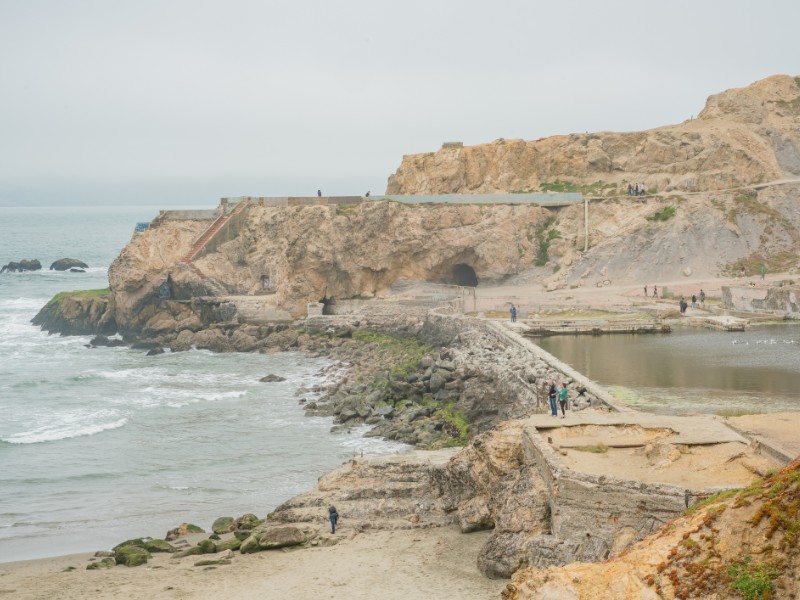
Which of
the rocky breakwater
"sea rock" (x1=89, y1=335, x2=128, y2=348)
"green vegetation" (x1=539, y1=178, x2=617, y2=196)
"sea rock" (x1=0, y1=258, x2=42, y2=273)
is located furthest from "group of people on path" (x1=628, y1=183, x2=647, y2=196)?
"sea rock" (x1=0, y1=258, x2=42, y2=273)

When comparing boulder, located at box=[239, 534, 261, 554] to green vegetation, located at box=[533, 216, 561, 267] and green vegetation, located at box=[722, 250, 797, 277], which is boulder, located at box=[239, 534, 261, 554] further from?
green vegetation, located at box=[533, 216, 561, 267]

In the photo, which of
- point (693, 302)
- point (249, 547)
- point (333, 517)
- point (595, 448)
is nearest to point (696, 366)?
point (693, 302)

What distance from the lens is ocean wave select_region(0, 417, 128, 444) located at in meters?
28.2

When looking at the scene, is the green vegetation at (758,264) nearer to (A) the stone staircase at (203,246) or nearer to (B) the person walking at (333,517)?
(A) the stone staircase at (203,246)

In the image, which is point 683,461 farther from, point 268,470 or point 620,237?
point 620,237

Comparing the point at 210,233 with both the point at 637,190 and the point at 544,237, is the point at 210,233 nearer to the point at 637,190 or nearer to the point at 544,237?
the point at 544,237

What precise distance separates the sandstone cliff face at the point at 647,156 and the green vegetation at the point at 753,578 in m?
43.4

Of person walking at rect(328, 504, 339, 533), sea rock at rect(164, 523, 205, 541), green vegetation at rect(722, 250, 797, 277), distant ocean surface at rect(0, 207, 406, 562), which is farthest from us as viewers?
green vegetation at rect(722, 250, 797, 277)

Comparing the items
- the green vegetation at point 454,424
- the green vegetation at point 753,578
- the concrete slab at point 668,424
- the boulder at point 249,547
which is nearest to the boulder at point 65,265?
the green vegetation at point 454,424

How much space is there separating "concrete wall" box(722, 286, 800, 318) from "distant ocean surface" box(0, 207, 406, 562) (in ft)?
55.0

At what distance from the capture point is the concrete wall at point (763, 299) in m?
35.6

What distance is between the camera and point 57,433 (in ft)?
94.8

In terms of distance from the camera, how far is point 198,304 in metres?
46.8

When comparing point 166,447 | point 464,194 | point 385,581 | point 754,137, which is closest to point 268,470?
point 166,447
